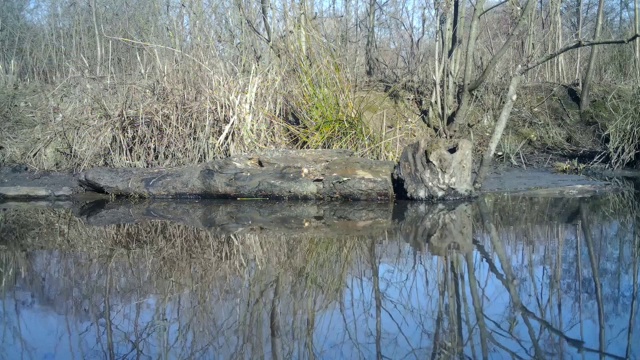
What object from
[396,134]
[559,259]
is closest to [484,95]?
[396,134]

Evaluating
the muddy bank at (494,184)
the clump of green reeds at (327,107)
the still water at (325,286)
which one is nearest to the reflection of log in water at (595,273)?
the still water at (325,286)

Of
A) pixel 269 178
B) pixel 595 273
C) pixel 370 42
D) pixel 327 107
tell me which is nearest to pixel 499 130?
pixel 327 107

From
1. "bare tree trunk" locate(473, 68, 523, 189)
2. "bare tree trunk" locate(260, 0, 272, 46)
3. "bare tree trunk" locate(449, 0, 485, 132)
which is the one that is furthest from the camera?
"bare tree trunk" locate(449, 0, 485, 132)

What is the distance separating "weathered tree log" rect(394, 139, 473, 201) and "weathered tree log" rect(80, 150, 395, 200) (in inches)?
11.6

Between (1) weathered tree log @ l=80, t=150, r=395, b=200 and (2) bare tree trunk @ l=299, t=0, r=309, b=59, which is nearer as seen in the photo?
(1) weathered tree log @ l=80, t=150, r=395, b=200

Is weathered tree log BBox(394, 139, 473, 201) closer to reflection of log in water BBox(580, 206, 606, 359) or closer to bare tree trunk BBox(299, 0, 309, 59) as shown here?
reflection of log in water BBox(580, 206, 606, 359)

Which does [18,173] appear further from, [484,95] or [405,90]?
[484,95]

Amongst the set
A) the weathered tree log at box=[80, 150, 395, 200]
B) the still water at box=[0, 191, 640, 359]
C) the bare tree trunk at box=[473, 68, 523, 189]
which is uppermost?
the bare tree trunk at box=[473, 68, 523, 189]

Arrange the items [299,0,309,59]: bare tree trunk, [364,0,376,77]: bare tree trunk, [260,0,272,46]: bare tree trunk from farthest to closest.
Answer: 1. [364,0,376,77]: bare tree trunk
2. [260,0,272,46]: bare tree trunk
3. [299,0,309,59]: bare tree trunk

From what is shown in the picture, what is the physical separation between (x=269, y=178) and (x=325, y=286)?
14.8 feet

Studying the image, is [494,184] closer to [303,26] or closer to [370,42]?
[303,26]

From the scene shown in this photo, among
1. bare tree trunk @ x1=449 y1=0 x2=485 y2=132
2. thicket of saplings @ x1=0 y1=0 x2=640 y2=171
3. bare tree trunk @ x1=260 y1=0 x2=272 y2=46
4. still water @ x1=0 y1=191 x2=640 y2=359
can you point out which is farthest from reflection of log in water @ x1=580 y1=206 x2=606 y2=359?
bare tree trunk @ x1=260 y1=0 x2=272 y2=46

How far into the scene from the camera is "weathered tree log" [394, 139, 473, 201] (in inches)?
344

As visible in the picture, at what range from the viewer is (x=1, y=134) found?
1238 cm
